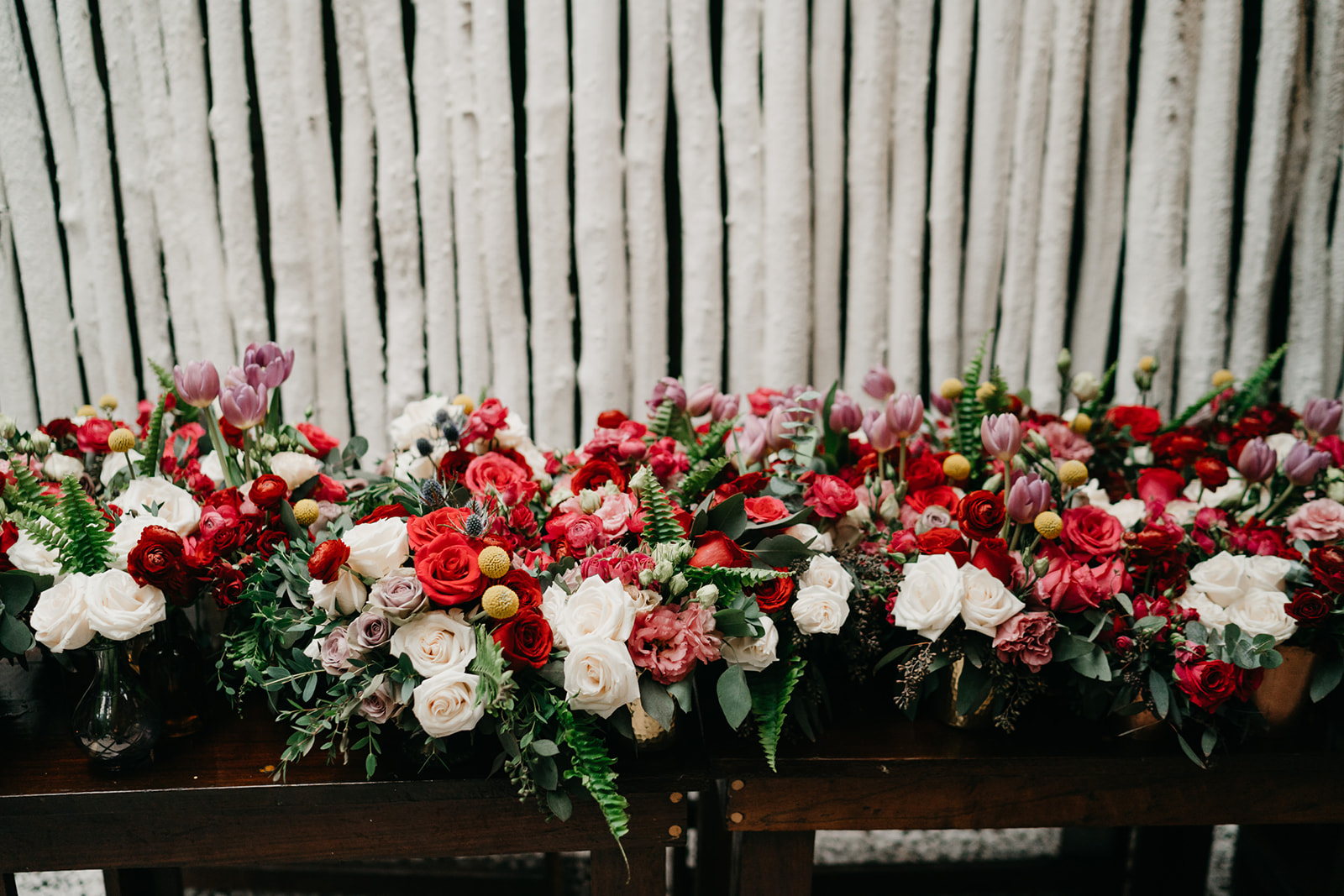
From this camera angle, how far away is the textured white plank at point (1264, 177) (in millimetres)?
1614

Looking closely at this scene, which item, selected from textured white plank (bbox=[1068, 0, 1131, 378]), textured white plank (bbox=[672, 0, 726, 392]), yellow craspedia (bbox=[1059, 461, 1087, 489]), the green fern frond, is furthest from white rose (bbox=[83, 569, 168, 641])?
textured white plank (bbox=[1068, 0, 1131, 378])

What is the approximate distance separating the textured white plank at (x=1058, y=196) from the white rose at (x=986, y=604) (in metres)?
0.88

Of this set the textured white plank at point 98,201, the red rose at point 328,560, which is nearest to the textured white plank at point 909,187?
the red rose at point 328,560

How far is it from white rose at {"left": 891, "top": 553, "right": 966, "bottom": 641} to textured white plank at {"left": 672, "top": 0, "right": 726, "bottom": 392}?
30.0 inches

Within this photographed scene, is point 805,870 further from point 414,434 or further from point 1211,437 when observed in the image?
point 1211,437

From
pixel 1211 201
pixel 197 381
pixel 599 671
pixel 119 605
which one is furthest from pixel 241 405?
pixel 1211 201

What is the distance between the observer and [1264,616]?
1.08m

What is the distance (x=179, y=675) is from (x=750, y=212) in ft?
4.27

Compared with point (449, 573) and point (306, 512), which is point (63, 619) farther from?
point (449, 573)

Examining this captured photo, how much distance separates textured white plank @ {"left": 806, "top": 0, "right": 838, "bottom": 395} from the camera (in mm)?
1598

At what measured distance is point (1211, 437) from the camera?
5.01 ft

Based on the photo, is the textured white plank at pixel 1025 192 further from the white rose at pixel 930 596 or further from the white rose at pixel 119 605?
the white rose at pixel 119 605

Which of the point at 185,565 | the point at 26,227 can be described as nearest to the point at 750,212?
the point at 185,565

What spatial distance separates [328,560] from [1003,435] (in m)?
0.91
